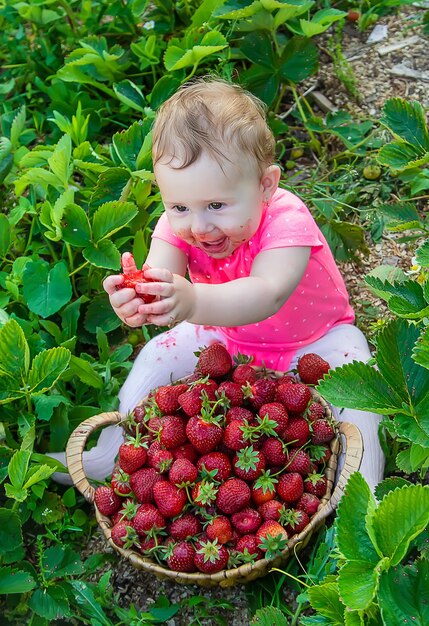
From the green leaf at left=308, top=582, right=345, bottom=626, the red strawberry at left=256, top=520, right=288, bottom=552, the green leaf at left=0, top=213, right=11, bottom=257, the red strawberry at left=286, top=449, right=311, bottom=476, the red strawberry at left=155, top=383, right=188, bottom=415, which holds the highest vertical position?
the green leaf at left=308, top=582, right=345, bottom=626

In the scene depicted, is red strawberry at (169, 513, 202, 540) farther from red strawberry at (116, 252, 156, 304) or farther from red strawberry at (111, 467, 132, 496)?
red strawberry at (116, 252, 156, 304)

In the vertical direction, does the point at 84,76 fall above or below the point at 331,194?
above

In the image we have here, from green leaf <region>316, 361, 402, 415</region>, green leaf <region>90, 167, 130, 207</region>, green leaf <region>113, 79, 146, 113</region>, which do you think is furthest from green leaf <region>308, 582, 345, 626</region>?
green leaf <region>113, 79, 146, 113</region>

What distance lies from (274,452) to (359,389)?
1.07 feet

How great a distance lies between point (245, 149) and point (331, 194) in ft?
2.73

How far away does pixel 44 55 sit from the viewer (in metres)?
2.64

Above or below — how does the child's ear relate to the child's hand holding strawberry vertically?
above

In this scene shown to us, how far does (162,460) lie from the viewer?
152cm

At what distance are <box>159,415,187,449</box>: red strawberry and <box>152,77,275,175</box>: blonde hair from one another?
1.55ft

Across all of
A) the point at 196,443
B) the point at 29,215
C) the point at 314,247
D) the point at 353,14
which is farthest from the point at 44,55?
the point at 196,443

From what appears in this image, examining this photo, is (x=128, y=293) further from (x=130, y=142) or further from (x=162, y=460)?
(x=130, y=142)

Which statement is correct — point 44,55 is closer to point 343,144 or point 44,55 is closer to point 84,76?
point 84,76

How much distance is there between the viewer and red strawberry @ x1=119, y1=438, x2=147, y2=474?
155 cm

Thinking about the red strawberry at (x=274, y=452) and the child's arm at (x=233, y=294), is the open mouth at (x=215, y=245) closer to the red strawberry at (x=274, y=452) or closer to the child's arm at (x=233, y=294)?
the child's arm at (x=233, y=294)
